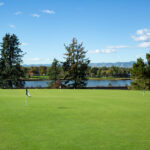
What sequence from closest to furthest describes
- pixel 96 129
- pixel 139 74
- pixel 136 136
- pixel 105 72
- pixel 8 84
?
pixel 136 136 → pixel 96 129 → pixel 139 74 → pixel 8 84 → pixel 105 72

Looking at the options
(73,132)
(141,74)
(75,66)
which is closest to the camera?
(73,132)

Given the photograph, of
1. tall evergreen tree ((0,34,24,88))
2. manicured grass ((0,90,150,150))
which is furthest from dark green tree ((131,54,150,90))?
manicured grass ((0,90,150,150))

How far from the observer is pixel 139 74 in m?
36.4

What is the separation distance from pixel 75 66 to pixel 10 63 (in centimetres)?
1297

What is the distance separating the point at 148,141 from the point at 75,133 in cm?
230

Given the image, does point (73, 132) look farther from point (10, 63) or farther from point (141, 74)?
point (10, 63)

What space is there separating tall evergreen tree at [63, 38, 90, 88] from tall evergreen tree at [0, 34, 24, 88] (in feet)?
30.2

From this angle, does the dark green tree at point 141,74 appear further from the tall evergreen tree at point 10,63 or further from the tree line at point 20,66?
the tall evergreen tree at point 10,63

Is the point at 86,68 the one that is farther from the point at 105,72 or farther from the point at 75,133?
the point at 105,72

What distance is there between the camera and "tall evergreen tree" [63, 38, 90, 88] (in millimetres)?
43156

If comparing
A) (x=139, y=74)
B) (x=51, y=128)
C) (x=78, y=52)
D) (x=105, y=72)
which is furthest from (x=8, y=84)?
(x=105, y=72)

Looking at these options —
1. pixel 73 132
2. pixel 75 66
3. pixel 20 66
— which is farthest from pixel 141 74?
pixel 73 132

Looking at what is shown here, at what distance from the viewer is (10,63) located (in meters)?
43.5

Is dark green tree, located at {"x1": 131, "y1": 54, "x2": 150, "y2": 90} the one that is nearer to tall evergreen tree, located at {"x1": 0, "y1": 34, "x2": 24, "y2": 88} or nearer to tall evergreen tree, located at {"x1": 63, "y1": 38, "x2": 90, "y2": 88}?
tall evergreen tree, located at {"x1": 63, "y1": 38, "x2": 90, "y2": 88}
